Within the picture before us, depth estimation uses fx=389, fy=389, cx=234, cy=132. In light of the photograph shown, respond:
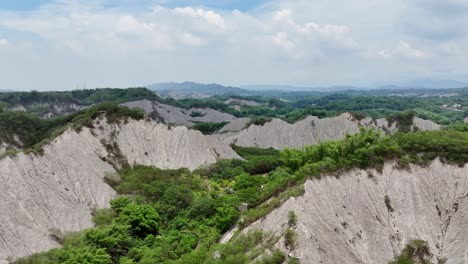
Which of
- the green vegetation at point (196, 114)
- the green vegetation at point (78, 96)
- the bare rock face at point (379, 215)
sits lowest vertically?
the green vegetation at point (196, 114)

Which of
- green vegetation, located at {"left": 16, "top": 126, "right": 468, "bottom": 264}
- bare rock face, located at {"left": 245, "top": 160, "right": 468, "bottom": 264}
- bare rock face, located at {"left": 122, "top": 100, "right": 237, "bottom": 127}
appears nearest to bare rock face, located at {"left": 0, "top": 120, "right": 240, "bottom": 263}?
green vegetation, located at {"left": 16, "top": 126, "right": 468, "bottom": 264}

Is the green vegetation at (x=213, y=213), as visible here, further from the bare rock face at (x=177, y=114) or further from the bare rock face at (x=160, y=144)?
the bare rock face at (x=177, y=114)

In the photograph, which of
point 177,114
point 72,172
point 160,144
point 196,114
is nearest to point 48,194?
point 72,172

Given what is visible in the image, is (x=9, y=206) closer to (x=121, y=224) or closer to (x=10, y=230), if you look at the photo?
(x=10, y=230)

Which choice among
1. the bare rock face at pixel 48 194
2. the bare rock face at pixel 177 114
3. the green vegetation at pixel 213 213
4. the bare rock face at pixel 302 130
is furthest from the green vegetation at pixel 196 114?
the green vegetation at pixel 213 213

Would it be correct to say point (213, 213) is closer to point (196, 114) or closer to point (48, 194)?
point (48, 194)
